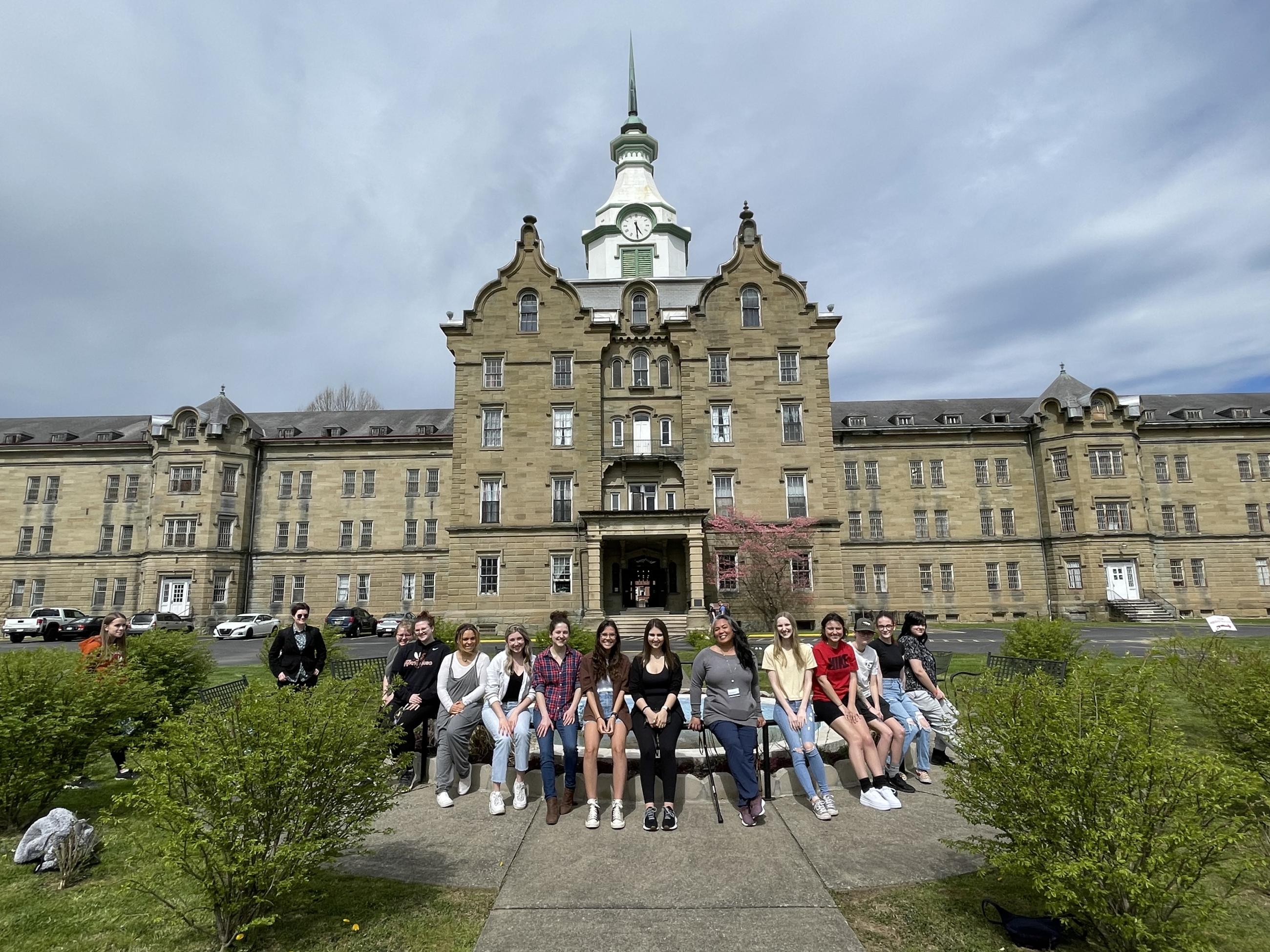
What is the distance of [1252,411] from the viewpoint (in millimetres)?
44812

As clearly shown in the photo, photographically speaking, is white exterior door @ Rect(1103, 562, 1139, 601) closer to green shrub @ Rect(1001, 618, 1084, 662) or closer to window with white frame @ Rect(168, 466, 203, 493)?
green shrub @ Rect(1001, 618, 1084, 662)

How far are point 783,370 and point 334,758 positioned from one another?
112 ft

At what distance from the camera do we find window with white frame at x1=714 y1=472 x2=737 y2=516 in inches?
1372

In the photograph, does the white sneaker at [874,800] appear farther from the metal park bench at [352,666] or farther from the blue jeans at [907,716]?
the metal park bench at [352,666]

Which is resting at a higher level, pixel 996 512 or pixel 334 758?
pixel 996 512

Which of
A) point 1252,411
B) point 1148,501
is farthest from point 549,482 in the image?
point 1252,411

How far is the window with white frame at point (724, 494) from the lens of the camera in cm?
3484

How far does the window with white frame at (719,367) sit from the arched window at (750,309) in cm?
216

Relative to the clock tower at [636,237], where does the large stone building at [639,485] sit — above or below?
below

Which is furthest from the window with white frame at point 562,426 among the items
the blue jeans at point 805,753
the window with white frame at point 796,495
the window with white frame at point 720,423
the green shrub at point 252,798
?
the green shrub at point 252,798

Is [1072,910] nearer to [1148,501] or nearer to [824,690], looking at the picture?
Result: [824,690]

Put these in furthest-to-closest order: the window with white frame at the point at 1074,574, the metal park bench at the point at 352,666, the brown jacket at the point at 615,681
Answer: the window with white frame at the point at 1074,574 → the metal park bench at the point at 352,666 → the brown jacket at the point at 615,681

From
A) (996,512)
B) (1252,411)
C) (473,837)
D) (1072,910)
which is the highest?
(1252,411)

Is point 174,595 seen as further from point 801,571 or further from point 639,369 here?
point 801,571
